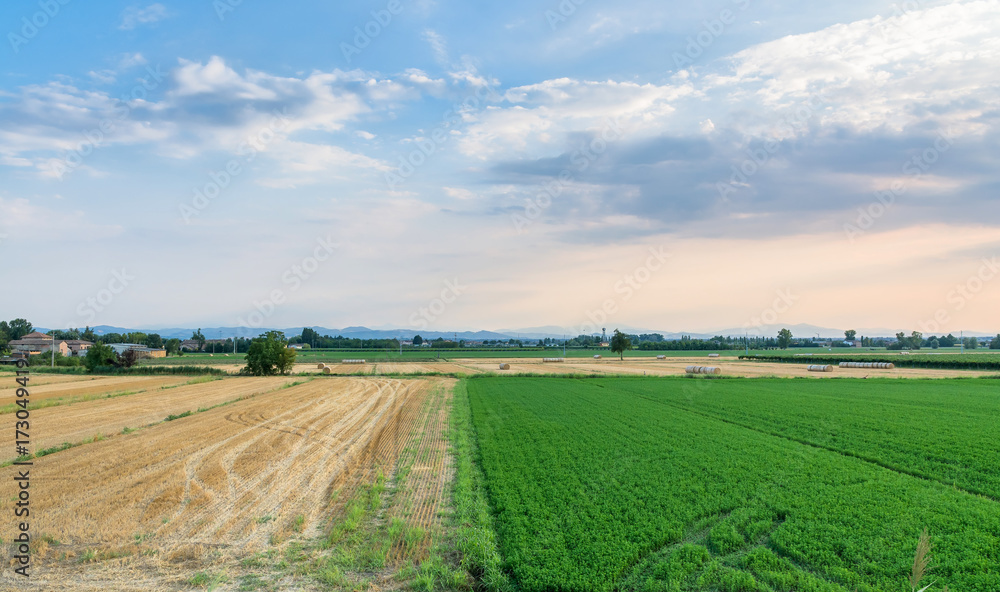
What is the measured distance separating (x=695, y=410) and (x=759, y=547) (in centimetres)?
1772

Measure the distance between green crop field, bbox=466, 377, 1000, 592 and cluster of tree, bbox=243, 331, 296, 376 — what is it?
4407cm

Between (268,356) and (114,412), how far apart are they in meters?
34.1

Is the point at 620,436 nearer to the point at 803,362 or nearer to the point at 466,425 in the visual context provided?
the point at 466,425

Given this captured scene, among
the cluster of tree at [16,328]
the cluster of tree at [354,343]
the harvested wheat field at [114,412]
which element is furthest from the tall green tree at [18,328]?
the harvested wheat field at [114,412]

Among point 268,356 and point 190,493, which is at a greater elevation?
point 268,356

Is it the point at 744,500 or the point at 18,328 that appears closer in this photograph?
the point at 744,500

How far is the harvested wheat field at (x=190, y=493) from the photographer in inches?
324

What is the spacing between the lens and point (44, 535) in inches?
361

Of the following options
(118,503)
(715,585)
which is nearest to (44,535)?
(118,503)

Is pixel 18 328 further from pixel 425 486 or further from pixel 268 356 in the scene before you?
pixel 425 486

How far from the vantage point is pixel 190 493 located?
38.6 ft

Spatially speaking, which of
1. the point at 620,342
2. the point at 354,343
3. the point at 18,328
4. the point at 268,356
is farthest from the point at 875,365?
the point at 18,328

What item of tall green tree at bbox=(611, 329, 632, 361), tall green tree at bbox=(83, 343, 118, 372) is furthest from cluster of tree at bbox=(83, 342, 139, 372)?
tall green tree at bbox=(611, 329, 632, 361)

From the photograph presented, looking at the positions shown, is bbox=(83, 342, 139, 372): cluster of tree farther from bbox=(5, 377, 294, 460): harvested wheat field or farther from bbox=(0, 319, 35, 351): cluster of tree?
bbox=(0, 319, 35, 351): cluster of tree
